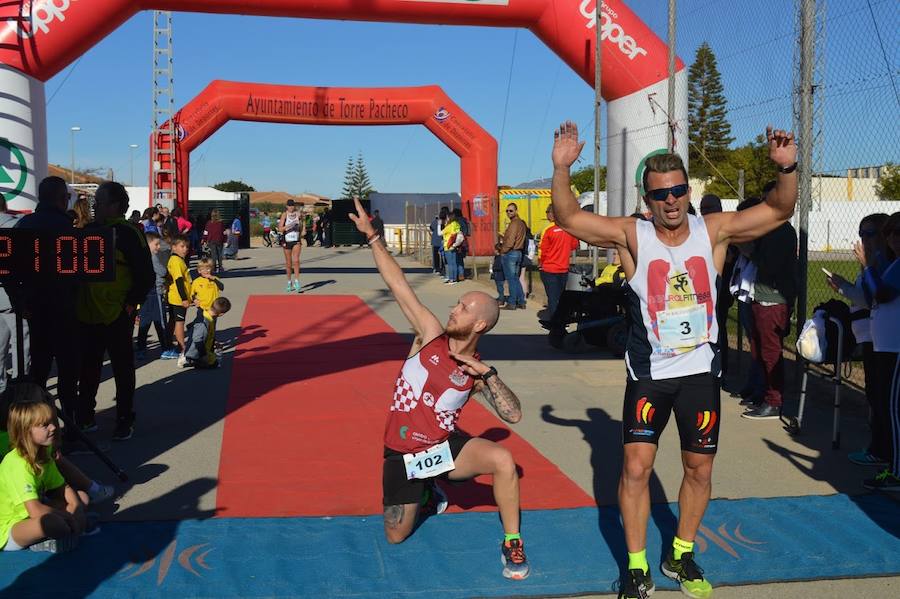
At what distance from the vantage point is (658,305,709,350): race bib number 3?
4.07 meters

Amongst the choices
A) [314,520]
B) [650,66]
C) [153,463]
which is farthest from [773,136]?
[650,66]

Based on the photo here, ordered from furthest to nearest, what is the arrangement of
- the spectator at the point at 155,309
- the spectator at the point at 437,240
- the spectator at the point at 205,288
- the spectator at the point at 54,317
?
the spectator at the point at 437,240
the spectator at the point at 155,309
the spectator at the point at 205,288
the spectator at the point at 54,317

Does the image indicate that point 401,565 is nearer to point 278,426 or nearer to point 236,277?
point 278,426

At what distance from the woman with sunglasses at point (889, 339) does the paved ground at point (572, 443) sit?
22 cm

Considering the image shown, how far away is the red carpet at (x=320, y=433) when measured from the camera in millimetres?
5586

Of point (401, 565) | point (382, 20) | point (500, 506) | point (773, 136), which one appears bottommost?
point (401, 565)

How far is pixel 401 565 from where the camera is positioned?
4.53 metres

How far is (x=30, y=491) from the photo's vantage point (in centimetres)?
463

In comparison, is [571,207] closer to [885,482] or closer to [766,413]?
[885,482]

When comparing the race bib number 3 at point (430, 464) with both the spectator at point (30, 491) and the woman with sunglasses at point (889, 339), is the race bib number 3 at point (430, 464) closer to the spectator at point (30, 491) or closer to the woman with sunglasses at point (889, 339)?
the spectator at point (30, 491)

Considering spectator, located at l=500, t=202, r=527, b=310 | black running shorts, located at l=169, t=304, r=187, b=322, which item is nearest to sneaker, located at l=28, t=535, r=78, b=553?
black running shorts, located at l=169, t=304, r=187, b=322

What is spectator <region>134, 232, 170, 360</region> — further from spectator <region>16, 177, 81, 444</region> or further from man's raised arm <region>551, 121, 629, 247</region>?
man's raised arm <region>551, 121, 629, 247</region>

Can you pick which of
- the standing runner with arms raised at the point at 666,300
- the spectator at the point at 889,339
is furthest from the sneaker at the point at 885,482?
the standing runner with arms raised at the point at 666,300

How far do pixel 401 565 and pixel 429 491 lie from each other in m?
0.51
